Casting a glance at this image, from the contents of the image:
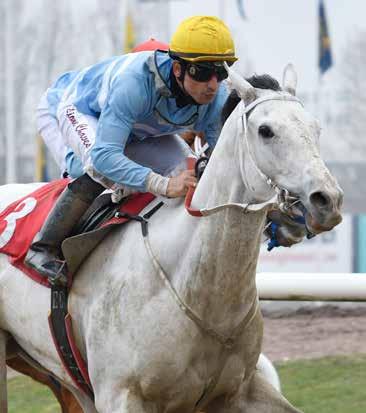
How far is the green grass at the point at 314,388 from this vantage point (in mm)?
6773

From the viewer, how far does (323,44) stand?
45.9 feet

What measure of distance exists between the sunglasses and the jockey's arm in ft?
0.72

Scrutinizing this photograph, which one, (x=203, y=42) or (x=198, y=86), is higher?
(x=203, y=42)

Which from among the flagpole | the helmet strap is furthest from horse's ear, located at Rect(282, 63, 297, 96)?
the flagpole

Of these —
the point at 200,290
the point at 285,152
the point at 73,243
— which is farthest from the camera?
the point at 73,243

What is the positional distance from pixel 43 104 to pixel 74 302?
1.08 meters

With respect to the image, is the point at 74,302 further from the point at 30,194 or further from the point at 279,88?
the point at 279,88

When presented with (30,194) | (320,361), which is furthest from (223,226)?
(320,361)

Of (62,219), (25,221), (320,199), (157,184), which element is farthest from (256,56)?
(320,199)

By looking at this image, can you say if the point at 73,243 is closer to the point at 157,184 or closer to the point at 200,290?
the point at 157,184

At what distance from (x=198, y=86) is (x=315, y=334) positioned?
4078 millimetres

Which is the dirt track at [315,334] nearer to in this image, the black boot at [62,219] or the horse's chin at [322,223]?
the black boot at [62,219]

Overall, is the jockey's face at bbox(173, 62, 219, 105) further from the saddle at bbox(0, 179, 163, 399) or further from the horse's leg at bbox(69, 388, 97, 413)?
the horse's leg at bbox(69, 388, 97, 413)

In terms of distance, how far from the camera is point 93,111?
5.24 m
